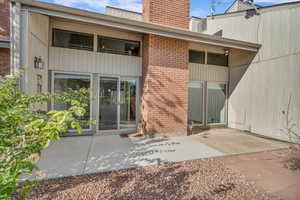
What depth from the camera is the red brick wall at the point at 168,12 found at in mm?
5879

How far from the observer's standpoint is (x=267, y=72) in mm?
6406

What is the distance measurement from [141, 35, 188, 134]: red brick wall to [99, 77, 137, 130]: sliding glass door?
0.61 m

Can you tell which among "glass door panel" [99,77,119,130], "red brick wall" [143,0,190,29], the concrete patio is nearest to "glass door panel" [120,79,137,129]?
"glass door panel" [99,77,119,130]

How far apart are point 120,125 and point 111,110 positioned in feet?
2.28

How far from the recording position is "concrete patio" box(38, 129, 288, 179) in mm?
3533

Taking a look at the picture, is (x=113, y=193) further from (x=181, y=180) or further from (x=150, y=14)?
(x=150, y=14)

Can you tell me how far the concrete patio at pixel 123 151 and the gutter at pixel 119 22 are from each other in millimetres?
3610

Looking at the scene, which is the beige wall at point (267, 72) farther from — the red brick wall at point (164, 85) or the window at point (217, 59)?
the red brick wall at point (164, 85)

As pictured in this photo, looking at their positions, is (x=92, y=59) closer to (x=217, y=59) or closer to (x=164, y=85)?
(x=164, y=85)

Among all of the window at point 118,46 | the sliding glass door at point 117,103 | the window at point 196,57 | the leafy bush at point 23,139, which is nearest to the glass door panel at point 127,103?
the sliding glass door at point 117,103

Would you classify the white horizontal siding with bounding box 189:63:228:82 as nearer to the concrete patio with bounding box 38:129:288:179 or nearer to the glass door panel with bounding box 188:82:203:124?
the glass door panel with bounding box 188:82:203:124

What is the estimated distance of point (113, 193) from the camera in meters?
2.60

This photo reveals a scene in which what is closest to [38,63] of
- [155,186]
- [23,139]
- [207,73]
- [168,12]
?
[23,139]

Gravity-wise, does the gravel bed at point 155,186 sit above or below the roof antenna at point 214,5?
below
